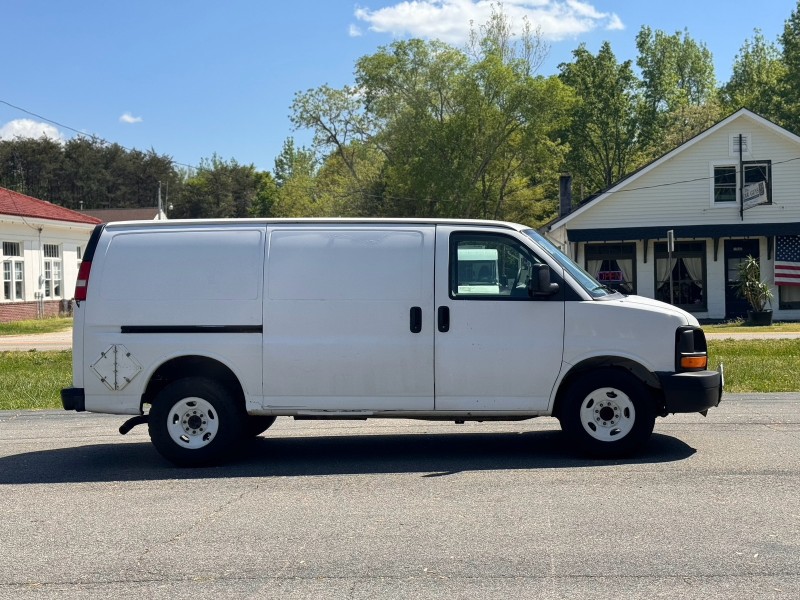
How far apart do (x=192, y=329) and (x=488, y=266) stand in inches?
108

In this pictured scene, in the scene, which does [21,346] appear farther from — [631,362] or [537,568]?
[537,568]

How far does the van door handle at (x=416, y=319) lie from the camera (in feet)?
27.9

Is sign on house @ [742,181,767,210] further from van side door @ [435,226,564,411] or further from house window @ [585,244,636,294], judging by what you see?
van side door @ [435,226,564,411]

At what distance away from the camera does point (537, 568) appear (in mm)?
5504

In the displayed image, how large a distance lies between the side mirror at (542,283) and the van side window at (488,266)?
0.16 meters

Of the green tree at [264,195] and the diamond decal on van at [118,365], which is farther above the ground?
the green tree at [264,195]

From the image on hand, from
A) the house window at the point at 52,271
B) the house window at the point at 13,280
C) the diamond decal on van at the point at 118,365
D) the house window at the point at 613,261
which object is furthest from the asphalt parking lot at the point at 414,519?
the house window at the point at 52,271

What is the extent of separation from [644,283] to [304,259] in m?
28.1

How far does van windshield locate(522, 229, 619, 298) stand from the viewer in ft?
28.5

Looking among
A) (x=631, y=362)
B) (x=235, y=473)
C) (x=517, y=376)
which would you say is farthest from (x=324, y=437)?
(x=631, y=362)

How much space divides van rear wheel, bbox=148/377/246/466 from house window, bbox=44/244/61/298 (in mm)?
38703

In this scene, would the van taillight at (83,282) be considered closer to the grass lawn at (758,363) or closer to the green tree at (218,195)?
the grass lawn at (758,363)

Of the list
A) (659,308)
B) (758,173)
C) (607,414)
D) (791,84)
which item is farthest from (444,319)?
(791,84)

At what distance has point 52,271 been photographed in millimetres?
45438
